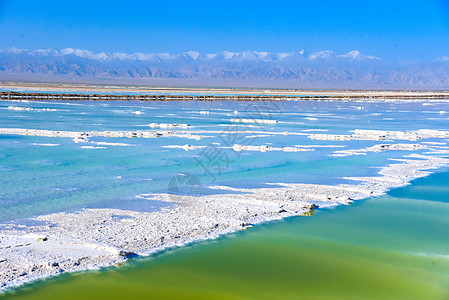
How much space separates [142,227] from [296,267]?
7.01ft

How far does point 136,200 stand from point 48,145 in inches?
280

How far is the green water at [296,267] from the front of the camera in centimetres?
477

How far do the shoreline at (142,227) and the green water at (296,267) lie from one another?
0.22 meters

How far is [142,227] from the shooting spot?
251 inches

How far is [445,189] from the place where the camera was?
9367mm

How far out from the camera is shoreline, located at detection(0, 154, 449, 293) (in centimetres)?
517

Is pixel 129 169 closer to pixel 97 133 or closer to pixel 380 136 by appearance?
pixel 97 133

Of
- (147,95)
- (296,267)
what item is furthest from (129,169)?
(147,95)

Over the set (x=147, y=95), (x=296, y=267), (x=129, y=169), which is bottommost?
(x=296, y=267)

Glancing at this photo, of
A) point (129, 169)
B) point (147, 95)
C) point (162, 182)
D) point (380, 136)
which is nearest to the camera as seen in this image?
point (162, 182)

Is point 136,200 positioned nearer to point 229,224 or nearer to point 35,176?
point 229,224

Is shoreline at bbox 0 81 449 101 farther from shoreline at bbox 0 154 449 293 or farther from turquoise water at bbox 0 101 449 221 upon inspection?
shoreline at bbox 0 154 449 293

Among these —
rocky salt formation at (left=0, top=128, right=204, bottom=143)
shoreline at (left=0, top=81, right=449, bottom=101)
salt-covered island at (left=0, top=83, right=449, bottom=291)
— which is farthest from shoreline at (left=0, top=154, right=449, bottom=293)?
shoreline at (left=0, top=81, right=449, bottom=101)

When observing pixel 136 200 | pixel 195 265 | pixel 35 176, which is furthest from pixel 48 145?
pixel 195 265
